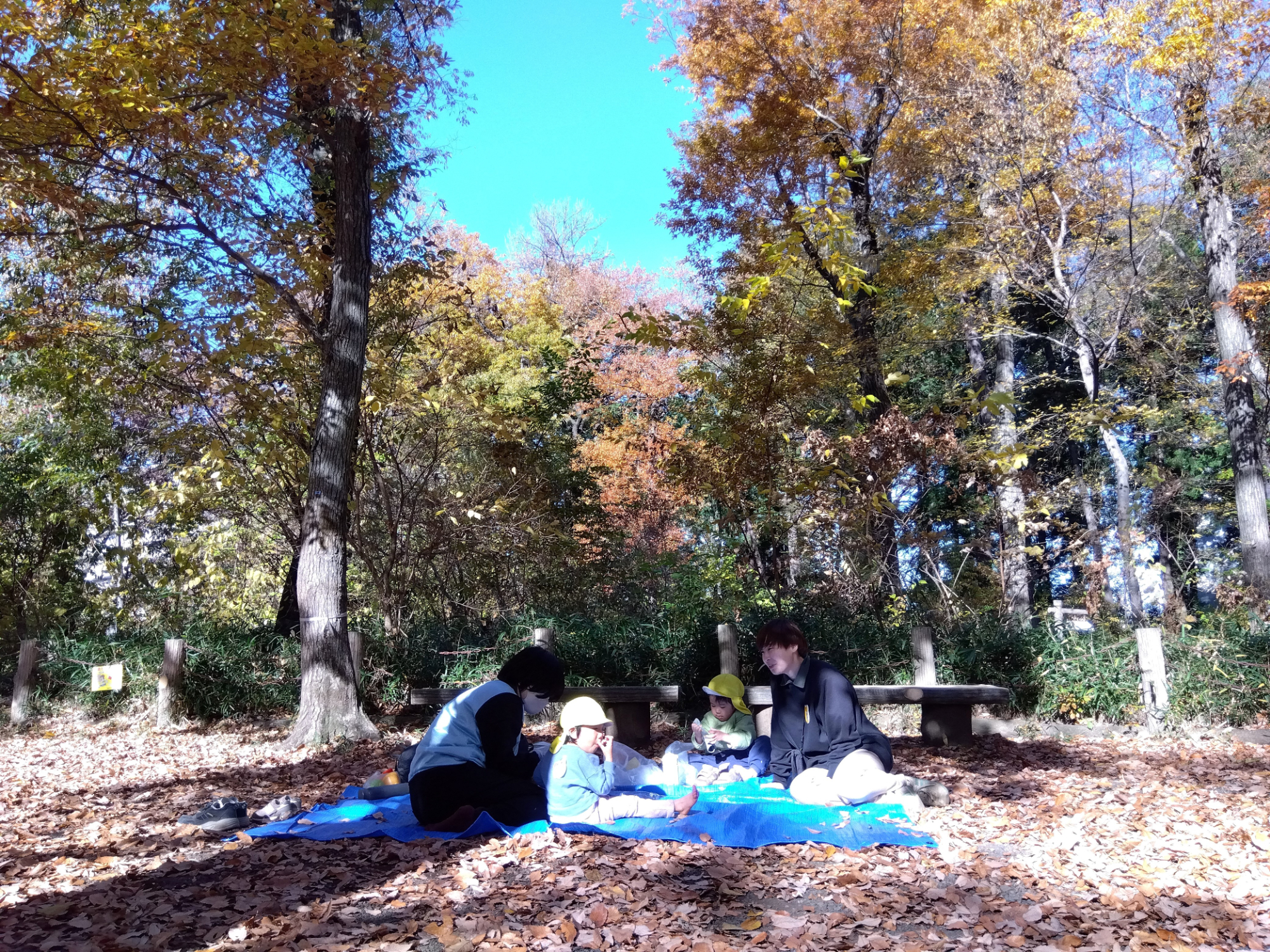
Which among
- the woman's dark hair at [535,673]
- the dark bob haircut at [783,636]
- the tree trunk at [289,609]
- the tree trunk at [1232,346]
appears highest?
the tree trunk at [1232,346]

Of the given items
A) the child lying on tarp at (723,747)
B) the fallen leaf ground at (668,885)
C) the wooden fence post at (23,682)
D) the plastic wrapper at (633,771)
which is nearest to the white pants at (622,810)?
the fallen leaf ground at (668,885)

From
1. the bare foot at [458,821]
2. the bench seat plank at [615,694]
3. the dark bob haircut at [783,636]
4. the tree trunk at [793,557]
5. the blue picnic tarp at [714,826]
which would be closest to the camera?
the blue picnic tarp at [714,826]

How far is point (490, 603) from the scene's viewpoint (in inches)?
473

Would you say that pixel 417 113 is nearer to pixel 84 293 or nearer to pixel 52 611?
pixel 84 293

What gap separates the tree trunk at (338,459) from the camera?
25.2ft

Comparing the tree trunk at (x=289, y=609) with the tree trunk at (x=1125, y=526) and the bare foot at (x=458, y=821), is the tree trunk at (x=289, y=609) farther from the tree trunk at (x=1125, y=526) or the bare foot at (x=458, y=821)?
the tree trunk at (x=1125, y=526)

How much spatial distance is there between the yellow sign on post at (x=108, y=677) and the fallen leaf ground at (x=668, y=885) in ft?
10.1

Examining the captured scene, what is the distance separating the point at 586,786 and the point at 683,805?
0.54 metres

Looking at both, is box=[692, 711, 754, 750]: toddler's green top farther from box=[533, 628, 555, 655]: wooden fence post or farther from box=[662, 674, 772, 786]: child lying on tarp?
box=[533, 628, 555, 655]: wooden fence post

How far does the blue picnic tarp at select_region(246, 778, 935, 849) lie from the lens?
4.41 metres

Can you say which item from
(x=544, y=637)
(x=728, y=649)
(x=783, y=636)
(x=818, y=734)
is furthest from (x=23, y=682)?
(x=818, y=734)

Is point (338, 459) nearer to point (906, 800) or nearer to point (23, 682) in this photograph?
point (23, 682)

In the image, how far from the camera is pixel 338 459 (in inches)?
314

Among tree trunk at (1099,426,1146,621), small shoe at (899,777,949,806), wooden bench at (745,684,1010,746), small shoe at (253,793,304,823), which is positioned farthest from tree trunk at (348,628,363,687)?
tree trunk at (1099,426,1146,621)
